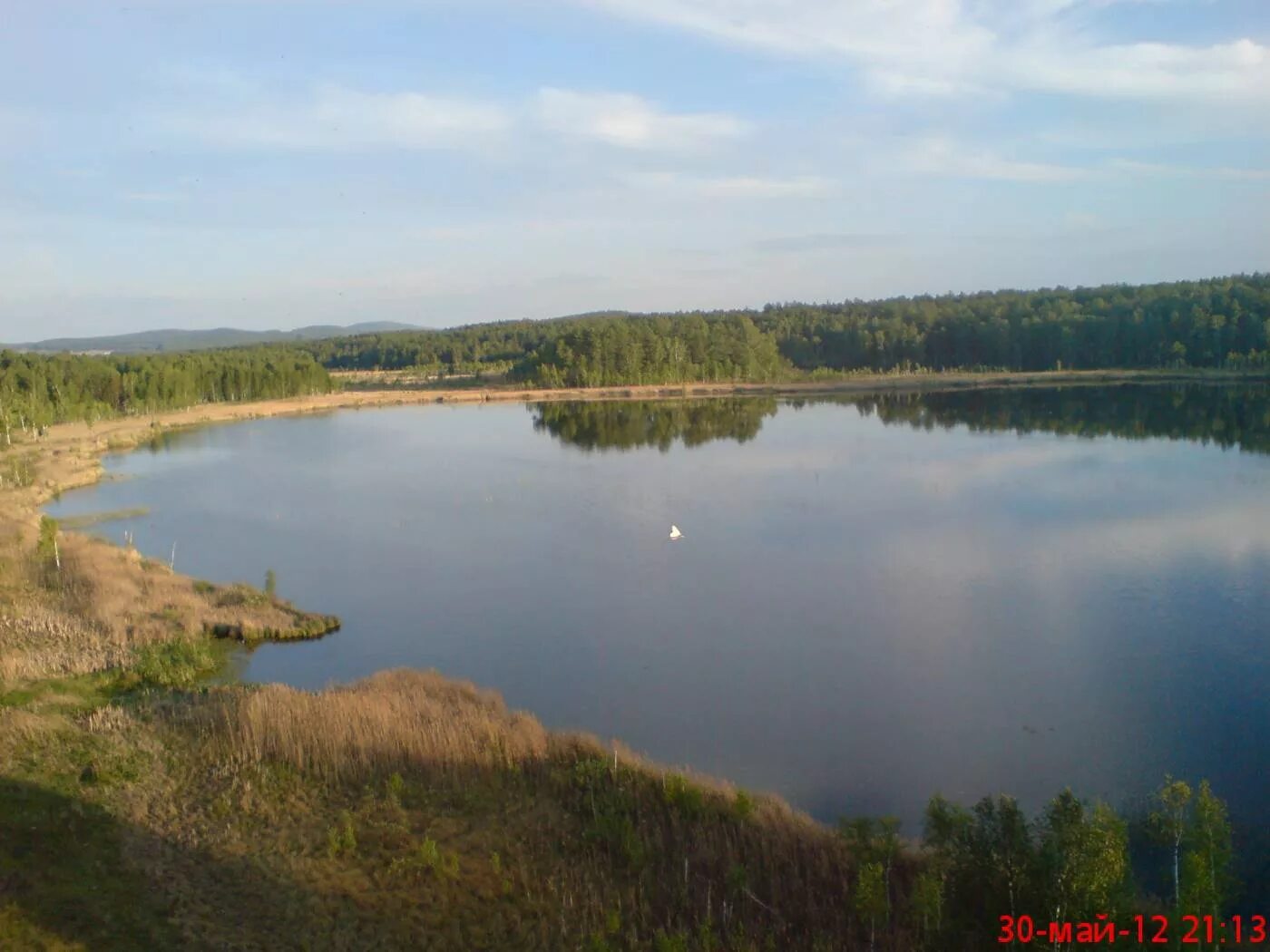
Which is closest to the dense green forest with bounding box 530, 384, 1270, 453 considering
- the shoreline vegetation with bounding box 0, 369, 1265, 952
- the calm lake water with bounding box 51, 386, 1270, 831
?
the calm lake water with bounding box 51, 386, 1270, 831

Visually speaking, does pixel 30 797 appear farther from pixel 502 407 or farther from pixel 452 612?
pixel 502 407

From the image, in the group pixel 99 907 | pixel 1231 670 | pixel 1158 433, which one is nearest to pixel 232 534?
pixel 99 907

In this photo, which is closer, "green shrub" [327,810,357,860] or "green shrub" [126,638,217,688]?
"green shrub" [327,810,357,860]

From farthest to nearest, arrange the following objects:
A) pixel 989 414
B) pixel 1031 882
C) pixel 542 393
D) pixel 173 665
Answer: pixel 542 393 < pixel 989 414 < pixel 173 665 < pixel 1031 882

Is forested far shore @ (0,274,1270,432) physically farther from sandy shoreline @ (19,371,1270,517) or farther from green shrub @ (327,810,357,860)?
green shrub @ (327,810,357,860)
